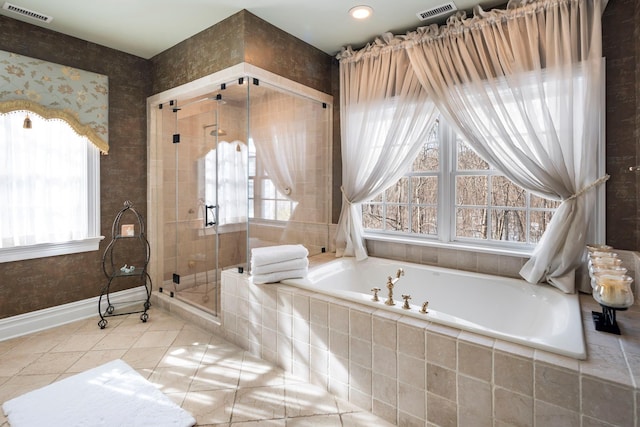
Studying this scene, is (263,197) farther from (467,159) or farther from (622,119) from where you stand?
(622,119)

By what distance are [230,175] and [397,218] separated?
5.03 ft

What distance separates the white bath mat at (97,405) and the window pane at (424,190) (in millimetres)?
2268

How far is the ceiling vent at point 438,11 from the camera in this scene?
2332mm

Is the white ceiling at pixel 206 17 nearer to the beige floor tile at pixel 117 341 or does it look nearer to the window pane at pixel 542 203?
the window pane at pixel 542 203

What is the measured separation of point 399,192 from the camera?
2994mm

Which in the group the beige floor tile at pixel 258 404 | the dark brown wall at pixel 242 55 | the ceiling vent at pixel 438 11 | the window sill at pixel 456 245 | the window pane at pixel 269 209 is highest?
the ceiling vent at pixel 438 11

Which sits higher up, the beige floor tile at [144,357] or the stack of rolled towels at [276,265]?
the stack of rolled towels at [276,265]

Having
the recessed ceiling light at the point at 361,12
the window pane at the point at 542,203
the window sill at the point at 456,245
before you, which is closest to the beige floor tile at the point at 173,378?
the window sill at the point at 456,245

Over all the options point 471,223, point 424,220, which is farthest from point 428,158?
point 471,223

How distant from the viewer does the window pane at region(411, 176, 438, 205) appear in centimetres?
279

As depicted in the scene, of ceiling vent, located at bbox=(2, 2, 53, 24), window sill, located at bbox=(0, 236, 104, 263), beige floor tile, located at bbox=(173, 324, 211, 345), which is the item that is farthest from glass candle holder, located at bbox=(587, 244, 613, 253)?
ceiling vent, located at bbox=(2, 2, 53, 24)

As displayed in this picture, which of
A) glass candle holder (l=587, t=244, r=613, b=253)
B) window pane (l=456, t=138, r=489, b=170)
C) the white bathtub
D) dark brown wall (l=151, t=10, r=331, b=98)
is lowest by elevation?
the white bathtub

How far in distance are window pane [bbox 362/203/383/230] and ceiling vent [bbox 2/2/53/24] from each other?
9.92ft

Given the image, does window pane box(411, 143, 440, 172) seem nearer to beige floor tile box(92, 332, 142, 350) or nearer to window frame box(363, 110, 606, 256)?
window frame box(363, 110, 606, 256)
